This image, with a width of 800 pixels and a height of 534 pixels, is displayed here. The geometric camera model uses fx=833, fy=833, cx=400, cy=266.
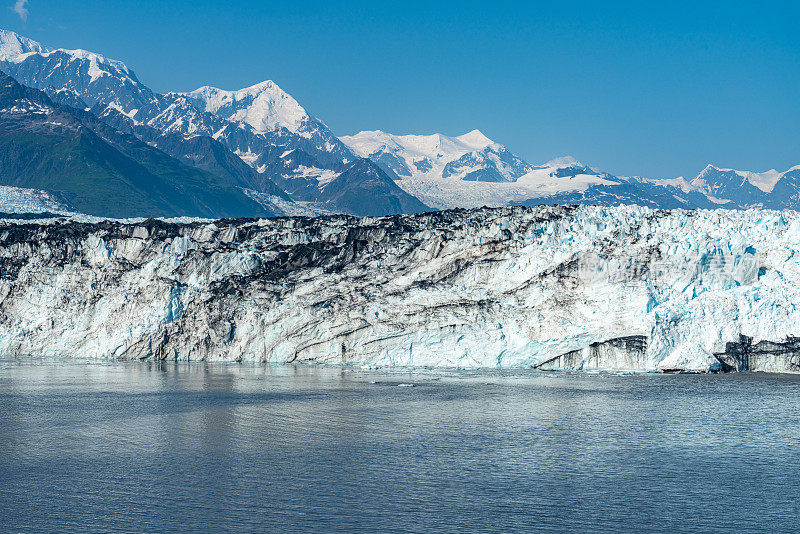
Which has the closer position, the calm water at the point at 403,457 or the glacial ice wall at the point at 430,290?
the calm water at the point at 403,457

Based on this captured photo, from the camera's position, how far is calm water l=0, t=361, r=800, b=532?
21.5 meters

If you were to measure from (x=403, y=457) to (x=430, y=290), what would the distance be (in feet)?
107

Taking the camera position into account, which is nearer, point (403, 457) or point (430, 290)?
point (403, 457)

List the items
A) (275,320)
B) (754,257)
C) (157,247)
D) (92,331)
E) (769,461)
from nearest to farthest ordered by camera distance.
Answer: (769,461) < (754,257) < (275,320) < (92,331) < (157,247)

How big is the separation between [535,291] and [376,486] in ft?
114

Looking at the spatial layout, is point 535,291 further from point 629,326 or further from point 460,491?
point 460,491

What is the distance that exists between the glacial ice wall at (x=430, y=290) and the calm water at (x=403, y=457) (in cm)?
518

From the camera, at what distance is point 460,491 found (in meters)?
24.0

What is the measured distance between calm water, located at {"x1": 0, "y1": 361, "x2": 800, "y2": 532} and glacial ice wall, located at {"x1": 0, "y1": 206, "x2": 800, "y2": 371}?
518 cm

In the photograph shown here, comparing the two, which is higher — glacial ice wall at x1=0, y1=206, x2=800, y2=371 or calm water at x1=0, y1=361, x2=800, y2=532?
glacial ice wall at x1=0, y1=206, x2=800, y2=371

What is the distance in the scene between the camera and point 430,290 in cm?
6056

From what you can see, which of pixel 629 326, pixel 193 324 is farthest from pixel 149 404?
pixel 629 326

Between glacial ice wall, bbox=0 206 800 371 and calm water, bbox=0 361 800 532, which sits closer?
calm water, bbox=0 361 800 532

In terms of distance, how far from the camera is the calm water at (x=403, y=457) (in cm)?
2148
